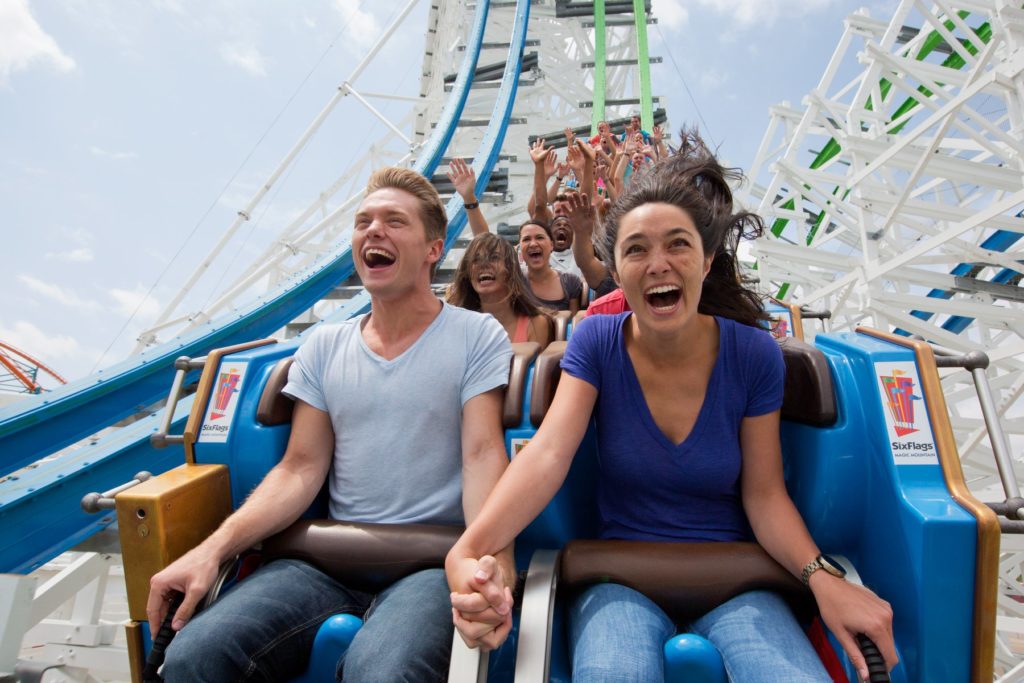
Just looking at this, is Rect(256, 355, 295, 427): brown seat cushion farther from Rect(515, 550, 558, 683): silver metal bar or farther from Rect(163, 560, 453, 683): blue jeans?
Rect(515, 550, 558, 683): silver metal bar

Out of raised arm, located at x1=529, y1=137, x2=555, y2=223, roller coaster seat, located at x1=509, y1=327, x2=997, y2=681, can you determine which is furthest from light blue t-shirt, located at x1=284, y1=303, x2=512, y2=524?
raised arm, located at x1=529, y1=137, x2=555, y2=223

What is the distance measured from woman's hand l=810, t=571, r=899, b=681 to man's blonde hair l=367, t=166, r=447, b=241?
35.5 inches

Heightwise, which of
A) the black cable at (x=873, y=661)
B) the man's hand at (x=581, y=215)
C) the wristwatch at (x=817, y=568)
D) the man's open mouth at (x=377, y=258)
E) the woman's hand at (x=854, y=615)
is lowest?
the black cable at (x=873, y=661)

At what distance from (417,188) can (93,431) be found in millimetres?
2107

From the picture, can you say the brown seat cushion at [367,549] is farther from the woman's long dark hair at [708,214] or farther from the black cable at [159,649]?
the woman's long dark hair at [708,214]

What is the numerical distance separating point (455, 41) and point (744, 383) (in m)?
8.16

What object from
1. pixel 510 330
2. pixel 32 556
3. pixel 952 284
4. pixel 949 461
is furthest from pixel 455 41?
pixel 949 461

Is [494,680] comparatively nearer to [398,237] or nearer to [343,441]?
[343,441]

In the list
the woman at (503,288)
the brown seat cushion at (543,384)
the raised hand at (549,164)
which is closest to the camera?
the brown seat cushion at (543,384)

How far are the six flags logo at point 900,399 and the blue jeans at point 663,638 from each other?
324 millimetres

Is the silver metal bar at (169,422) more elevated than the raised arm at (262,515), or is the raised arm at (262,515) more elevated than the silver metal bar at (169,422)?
the silver metal bar at (169,422)

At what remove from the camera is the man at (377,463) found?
808 mm

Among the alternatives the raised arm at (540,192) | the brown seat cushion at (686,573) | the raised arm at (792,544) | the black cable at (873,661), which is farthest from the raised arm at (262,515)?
the raised arm at (540,192)

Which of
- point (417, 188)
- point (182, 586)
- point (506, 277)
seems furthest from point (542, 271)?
point (182, 586)
